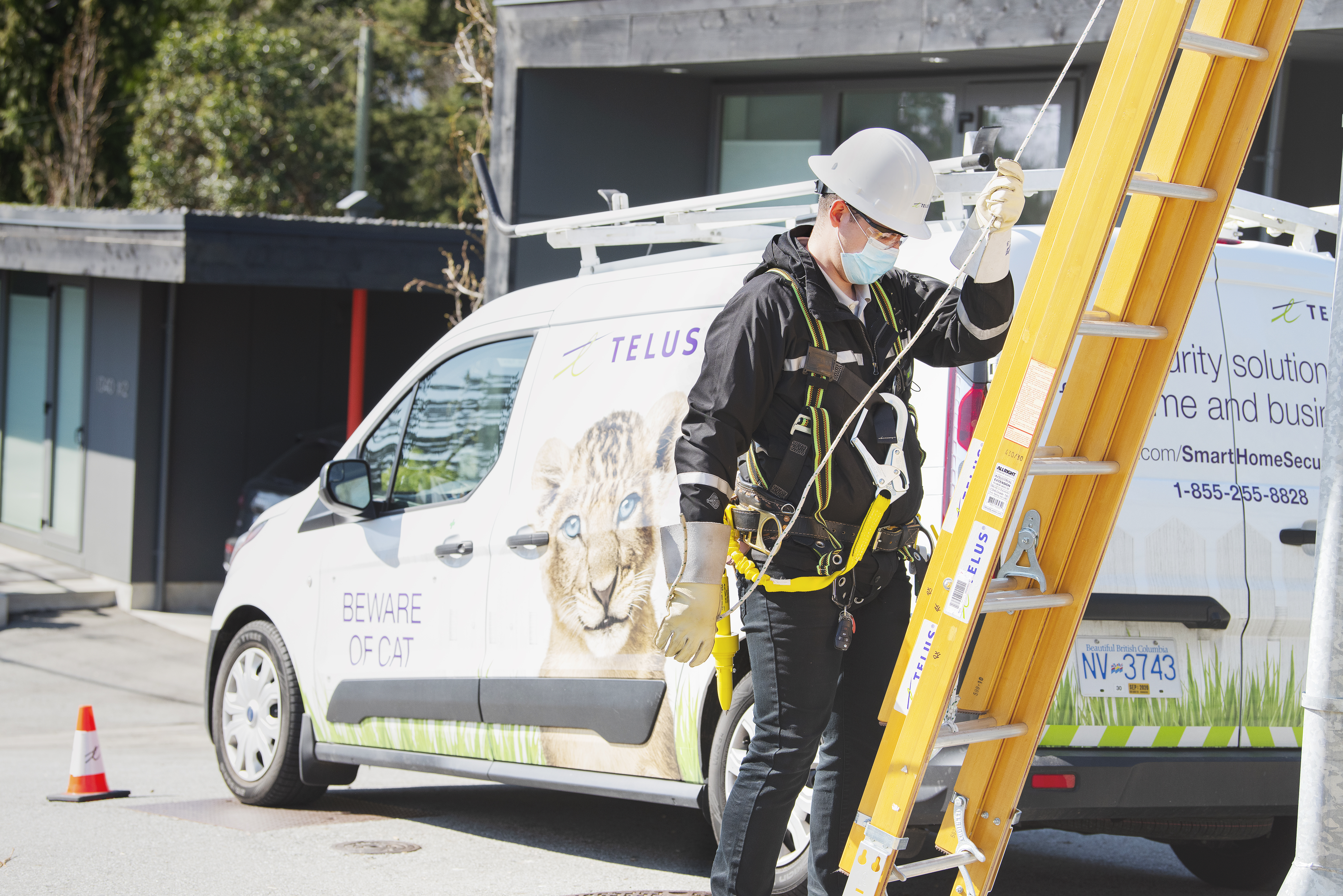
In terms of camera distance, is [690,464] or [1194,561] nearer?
[690,464]

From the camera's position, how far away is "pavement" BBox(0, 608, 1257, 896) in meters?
4.80

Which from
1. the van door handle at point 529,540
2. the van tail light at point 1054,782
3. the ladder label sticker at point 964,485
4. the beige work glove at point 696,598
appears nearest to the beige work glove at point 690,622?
the beige work glove at point 696,598

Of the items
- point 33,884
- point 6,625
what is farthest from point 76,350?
point 33,884

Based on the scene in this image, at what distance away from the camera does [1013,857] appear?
5645 mm

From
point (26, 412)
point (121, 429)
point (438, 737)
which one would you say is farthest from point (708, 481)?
point (26, 412)

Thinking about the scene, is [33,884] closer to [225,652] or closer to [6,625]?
[225,652]

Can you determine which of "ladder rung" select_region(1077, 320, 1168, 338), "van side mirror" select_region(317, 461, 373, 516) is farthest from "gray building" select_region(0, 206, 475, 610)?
Answer: "ladder rung" select_region(1077, 320, 1168, 338)

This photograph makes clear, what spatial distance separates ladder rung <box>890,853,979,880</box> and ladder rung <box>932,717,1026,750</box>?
25cm

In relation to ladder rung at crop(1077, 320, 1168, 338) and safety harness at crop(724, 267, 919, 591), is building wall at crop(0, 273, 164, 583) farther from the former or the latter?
ladder rung at crop(1077, 320, 1168, 338)

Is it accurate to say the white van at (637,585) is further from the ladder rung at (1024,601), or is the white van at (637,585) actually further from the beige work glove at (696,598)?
the beige work glove at (696,598)

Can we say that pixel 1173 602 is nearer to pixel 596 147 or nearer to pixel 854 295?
pixel 854 295

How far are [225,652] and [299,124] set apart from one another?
62.7 ft

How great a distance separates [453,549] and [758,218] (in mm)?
1685

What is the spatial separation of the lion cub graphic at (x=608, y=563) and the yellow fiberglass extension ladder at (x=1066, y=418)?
153 centimetres
